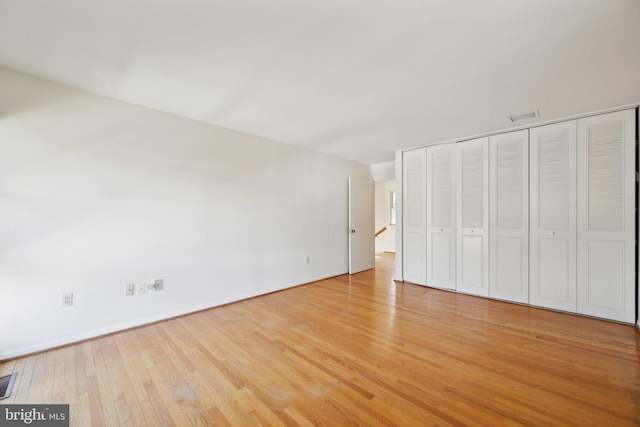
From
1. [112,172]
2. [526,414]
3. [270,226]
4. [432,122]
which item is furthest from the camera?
[270,226]

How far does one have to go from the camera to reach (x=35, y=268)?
2.18m

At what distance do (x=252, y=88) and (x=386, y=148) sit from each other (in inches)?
107

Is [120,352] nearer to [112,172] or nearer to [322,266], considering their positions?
[112,172]

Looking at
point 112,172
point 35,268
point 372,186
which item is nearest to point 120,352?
point 35,268

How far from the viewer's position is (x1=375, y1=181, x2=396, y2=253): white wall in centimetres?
831

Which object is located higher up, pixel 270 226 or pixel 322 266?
pixel 270 226

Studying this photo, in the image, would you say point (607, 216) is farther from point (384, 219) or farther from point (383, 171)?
point (384, 219)

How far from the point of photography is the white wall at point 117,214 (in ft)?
6.97

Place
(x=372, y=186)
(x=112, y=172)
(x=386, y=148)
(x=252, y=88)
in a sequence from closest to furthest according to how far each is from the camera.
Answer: (x=252, y=88) → (x=112, y=172) → (x=386, y=148) → (x=372, y=186)

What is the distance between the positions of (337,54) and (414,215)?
3148mm

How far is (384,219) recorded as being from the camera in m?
8.50

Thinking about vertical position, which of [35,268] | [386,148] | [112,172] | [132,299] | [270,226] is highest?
[386,148]

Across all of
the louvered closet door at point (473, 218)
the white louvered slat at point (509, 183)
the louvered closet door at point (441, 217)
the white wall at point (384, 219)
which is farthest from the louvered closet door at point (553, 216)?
the white wall at point (384, 219)

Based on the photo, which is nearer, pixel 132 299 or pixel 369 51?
pixel 369 51
